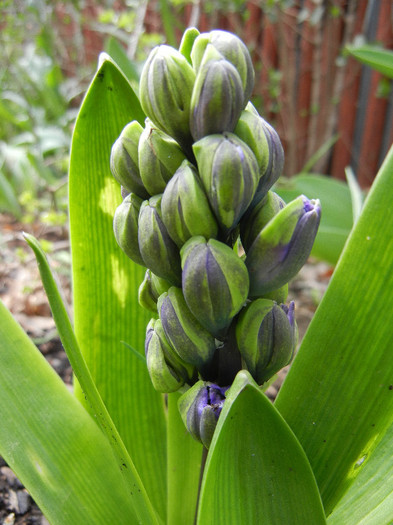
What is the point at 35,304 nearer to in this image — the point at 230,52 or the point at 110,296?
the point at 110,296

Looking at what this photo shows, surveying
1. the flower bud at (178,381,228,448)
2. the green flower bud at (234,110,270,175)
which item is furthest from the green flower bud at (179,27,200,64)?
the flower bud at (178,381,228,448)

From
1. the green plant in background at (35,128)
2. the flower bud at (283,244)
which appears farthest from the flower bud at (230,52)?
the green plant in background at (35,128)

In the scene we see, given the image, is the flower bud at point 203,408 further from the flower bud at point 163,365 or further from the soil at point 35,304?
the soil at point 35,304

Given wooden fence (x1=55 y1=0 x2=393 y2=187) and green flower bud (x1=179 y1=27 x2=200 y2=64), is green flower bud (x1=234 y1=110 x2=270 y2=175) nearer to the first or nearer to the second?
green flower bud (x1=179 y1=27 x2=200 y2=64)

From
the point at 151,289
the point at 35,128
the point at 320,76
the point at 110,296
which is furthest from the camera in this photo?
the point at 320,76

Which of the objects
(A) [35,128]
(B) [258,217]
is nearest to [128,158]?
(B) [258,217]
